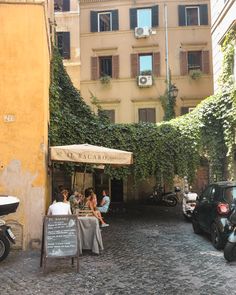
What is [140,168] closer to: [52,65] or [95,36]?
[52,65]

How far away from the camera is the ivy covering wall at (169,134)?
16.0m

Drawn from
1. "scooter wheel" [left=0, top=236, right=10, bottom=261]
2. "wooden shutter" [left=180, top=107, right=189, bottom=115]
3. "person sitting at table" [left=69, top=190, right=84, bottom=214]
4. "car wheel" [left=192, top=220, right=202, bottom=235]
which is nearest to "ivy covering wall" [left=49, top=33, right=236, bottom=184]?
"person sitting at table" [left=69, top=190, right=84, bottom=214]

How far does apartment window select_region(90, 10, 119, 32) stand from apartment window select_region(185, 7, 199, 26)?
4118 mm

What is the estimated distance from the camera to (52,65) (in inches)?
608

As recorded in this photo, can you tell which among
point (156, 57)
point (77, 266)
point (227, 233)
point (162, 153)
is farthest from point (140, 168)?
point (156, 57)

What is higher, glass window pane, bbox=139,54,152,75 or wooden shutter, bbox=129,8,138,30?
wooden shutter, bbox=129,8,138,30

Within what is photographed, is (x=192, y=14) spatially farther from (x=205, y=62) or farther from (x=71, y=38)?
(x=71, y=38)

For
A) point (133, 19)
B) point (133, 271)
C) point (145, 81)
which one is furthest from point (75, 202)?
point (133, 19)

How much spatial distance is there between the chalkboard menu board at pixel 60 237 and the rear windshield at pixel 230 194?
371cm

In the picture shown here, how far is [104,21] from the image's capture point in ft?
89.0

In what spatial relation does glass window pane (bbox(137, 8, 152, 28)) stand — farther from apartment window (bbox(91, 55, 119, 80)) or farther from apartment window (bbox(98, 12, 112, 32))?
apartment window (bbox(91, 55, 119, 80))

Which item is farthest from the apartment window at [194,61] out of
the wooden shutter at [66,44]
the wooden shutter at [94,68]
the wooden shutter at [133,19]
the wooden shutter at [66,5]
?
the wooden shutter at [66,5]

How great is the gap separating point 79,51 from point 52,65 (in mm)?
11689

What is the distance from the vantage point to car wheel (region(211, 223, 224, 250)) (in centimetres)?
965
